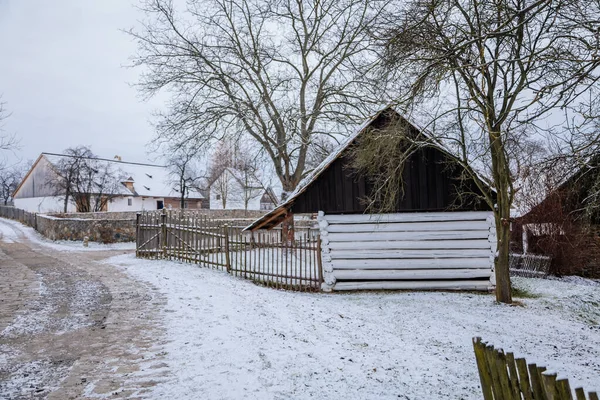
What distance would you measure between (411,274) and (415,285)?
36 cm

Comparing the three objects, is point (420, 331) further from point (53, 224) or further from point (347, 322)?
point (53, 224)

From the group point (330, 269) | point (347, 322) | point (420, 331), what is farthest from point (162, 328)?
point (330, 269)

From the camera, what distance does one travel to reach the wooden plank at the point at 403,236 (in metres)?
11.7

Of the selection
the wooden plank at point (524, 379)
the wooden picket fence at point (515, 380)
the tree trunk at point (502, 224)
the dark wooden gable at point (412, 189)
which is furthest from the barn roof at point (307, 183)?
the wooden plank at point (524, 379)

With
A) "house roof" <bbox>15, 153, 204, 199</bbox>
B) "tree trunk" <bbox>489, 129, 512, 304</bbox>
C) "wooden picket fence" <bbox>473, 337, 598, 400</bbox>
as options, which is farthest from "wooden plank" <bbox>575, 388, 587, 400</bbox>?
"house roof" <bbox>15, 153, 204, 199</bbox>

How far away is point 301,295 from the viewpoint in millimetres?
11203

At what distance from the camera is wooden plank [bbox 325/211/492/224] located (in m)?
11.8

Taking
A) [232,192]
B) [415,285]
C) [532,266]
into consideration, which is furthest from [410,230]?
[232,192]

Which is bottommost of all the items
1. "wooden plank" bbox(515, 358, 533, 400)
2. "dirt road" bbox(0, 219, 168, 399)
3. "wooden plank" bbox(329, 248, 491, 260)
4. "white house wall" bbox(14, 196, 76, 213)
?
"dirt road" bbox(0, 219, 168, 399)

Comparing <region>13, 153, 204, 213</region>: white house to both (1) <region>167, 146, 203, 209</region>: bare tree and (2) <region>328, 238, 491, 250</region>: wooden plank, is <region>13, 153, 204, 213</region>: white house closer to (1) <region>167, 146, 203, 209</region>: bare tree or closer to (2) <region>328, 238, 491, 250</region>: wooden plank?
(1) <region>167, 146, 203, 209</region>: bare tree

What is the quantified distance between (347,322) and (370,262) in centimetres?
428

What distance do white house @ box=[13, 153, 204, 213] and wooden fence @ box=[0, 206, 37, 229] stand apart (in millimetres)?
2944

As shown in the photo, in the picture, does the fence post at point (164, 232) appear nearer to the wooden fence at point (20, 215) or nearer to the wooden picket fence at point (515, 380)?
the wooden picket fence at point (515, 380)

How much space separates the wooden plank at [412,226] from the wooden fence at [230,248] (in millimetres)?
902
